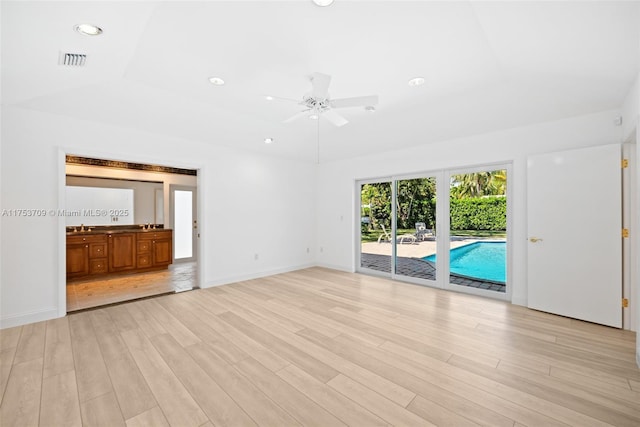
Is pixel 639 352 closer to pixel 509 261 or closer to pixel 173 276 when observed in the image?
pixel 509 261

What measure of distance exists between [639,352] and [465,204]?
262 cm

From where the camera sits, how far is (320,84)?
8.18 ft

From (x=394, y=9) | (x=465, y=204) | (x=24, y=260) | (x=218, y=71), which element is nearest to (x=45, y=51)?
(x=218, y=71)

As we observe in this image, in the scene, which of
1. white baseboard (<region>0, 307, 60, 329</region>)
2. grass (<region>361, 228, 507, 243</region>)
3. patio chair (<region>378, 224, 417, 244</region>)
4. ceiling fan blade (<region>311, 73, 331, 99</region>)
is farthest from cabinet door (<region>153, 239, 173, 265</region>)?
ceiling fan blade (<region>311, 73, 331, 99</region>)

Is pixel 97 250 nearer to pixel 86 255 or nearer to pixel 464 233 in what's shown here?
pixel 86 255

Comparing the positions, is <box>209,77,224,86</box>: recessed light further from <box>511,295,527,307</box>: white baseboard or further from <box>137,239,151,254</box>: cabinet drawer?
<box>511,295,527,307</box>: white baseboard

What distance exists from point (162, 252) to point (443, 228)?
20.2 feet

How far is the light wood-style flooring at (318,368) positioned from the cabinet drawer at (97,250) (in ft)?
7.52

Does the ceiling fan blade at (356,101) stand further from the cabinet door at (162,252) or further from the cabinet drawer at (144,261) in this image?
the cabinet drawer at (144,261)

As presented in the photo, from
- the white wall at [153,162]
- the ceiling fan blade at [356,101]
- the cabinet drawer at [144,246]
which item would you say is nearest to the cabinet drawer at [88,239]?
the cabinet drawer at [144,246]

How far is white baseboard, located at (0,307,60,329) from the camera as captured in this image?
314cm

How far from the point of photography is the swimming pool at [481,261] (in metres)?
4.25

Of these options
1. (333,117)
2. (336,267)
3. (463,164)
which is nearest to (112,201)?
(336,267)

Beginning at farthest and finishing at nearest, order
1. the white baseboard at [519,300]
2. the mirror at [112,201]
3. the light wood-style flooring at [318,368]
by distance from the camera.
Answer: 1. the mirror at [112,201]
2. the white baseboard at [519,300]
3. the light wood-style flooring at [318,368]
